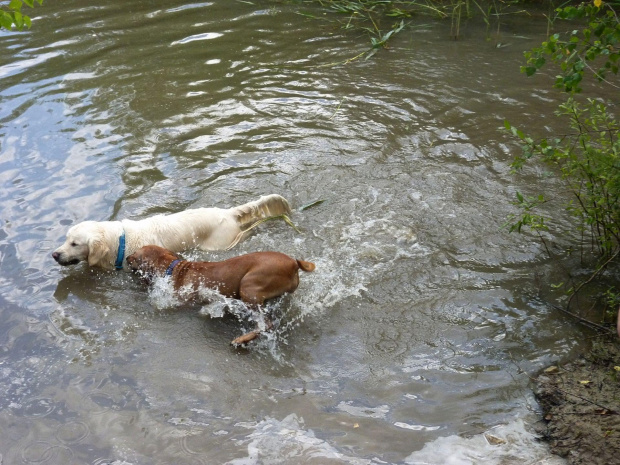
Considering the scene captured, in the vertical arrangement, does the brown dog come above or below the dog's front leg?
above

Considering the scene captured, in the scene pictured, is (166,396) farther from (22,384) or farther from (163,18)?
(163,18)

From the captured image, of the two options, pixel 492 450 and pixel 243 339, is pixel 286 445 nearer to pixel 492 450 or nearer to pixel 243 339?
pixel 243 339

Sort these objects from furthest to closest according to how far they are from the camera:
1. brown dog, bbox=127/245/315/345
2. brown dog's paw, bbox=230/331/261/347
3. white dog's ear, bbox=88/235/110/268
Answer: white dog's ear, bbox=88/235/110/268 < brown dog, bbox=127/245/315/345 < brown dog's paw, bbox=230/331/261/347

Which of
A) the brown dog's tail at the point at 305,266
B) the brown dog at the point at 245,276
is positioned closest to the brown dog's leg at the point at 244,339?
the brown dog at the point at 245,276

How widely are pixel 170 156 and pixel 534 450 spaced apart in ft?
17.9

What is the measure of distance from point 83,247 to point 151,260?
0.74 m

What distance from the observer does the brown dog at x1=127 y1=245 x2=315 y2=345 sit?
203 inches

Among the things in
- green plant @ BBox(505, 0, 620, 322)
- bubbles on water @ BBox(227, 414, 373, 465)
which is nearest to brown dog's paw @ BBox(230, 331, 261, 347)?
bubbles on water @ BBox(227, 414, 373, 465)

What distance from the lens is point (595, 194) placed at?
5.05 meters

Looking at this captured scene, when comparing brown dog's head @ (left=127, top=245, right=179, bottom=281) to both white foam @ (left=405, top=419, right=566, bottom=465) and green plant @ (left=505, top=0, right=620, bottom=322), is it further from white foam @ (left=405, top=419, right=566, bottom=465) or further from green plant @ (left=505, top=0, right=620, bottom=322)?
green plant @ (left=505, top=0, right=620, bottom=322)

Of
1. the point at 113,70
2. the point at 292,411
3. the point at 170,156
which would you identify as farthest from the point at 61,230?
the point at 113,70

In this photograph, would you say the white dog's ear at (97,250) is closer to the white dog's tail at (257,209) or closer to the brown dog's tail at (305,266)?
the white dog's tail at (257,209)

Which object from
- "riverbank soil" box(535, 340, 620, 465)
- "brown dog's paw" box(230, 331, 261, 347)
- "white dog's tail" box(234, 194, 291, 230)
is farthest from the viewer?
"white dog's tail" box(234, 194, 291, 230)

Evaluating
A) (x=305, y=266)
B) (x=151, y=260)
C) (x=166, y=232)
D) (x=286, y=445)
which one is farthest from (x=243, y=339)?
(x=166, y=232)
